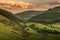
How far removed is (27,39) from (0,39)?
32.1 meters

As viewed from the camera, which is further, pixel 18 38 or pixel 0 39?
pixel 18 38

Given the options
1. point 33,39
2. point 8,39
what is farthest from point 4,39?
point 33,39

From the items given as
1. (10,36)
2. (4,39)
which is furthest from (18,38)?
(4,39)

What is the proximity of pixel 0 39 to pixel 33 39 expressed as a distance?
124 feet

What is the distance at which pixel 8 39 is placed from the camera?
586 ft

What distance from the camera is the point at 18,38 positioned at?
19438cm

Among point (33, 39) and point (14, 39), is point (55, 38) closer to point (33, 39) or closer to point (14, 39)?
point (33, 39)

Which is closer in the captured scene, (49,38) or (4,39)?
(4,39)

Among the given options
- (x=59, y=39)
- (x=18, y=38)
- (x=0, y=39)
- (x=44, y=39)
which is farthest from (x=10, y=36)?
(x=59, y=39)

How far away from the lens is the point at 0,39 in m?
173

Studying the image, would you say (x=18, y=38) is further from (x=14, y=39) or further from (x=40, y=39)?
(x=40, y=39)

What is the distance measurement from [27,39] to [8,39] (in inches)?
891

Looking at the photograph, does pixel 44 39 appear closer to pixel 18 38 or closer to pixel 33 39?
pixel 33 39

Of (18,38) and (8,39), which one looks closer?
(8,39)
